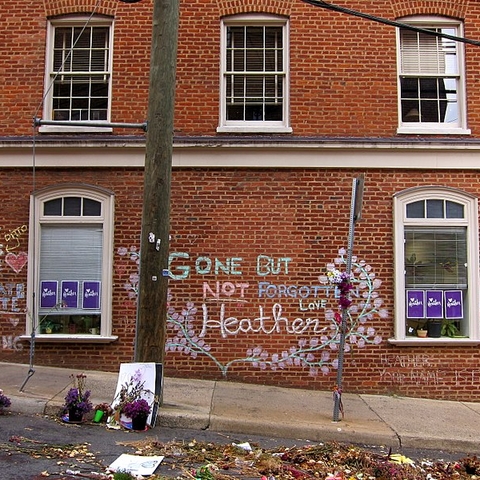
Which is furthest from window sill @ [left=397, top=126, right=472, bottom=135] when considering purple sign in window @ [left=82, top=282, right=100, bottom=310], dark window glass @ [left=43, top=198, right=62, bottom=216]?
dark window glass @ [left=43, top=198, right=62, bottom=216]

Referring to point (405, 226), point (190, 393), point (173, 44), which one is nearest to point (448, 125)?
point (405, 226)

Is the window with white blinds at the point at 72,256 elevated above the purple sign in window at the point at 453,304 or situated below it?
above

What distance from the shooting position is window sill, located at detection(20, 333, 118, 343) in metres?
8.41

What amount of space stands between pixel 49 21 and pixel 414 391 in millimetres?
8361

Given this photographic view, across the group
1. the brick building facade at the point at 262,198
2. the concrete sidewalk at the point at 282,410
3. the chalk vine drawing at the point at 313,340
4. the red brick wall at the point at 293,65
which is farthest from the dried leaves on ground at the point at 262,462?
the red brick wall at the point at 293,65

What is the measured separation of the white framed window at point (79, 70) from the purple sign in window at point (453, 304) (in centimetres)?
622

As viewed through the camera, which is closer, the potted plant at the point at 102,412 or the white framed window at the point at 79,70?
the potted plant at the point at 102,412

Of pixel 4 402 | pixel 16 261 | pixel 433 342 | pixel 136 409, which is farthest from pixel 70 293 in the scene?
pixel 433 342

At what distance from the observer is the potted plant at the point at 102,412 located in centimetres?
632

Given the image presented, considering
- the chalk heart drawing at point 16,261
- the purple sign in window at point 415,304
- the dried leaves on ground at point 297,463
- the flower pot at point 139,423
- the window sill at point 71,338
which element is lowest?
the dried leaves on ground at point 297,463

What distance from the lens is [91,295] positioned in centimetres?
862

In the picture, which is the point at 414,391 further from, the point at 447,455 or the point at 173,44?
the point at 173,44

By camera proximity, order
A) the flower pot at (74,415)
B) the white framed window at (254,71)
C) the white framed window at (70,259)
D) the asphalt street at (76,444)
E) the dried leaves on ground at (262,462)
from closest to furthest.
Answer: the asphalt street at (76,444)
the dried leaves on ground at (262,462)
the flower pot at (74,415)
the white framed window at (70,259)
the white framed window at (254,71)

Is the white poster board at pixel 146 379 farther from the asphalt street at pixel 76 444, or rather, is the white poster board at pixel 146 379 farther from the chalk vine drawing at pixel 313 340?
the chalk vine drawing at pixel 313 340
